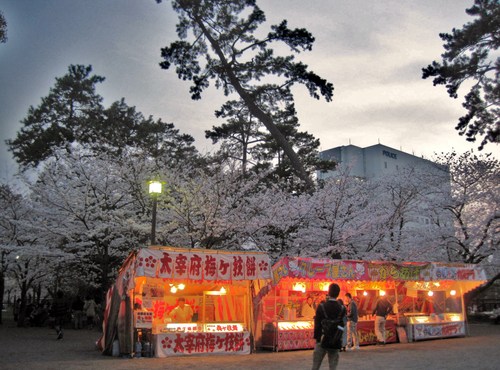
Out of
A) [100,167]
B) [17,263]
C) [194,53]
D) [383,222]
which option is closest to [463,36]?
[383,222]

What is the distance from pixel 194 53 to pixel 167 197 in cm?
737

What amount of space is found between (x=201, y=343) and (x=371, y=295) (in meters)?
7.08

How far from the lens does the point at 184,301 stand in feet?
46.5

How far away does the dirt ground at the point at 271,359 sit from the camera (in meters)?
10.6

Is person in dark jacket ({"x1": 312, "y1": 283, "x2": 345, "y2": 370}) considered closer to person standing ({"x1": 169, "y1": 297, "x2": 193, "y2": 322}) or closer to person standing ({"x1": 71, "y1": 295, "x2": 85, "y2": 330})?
person standing ({"x1": 169, "y1": 297, "x2": 193, "y2": 322})

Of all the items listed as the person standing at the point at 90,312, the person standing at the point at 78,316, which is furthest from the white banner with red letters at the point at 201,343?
the person standing at the point at 90,312

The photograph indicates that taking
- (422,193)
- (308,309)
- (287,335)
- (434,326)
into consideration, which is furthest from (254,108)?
(434,326)

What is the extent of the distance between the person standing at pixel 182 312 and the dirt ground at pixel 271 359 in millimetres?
1640

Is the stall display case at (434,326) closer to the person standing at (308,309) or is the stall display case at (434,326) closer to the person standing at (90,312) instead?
the person standing at (308,309)

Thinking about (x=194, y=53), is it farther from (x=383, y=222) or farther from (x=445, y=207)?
(x=445, y=207)

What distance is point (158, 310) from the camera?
44.8 feet

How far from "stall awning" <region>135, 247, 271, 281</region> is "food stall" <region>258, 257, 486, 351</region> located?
65cm

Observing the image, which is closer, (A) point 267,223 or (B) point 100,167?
(A) point 267,223

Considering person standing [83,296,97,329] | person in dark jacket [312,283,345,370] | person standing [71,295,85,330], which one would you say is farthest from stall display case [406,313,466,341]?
person standing [71,295,85,330]
